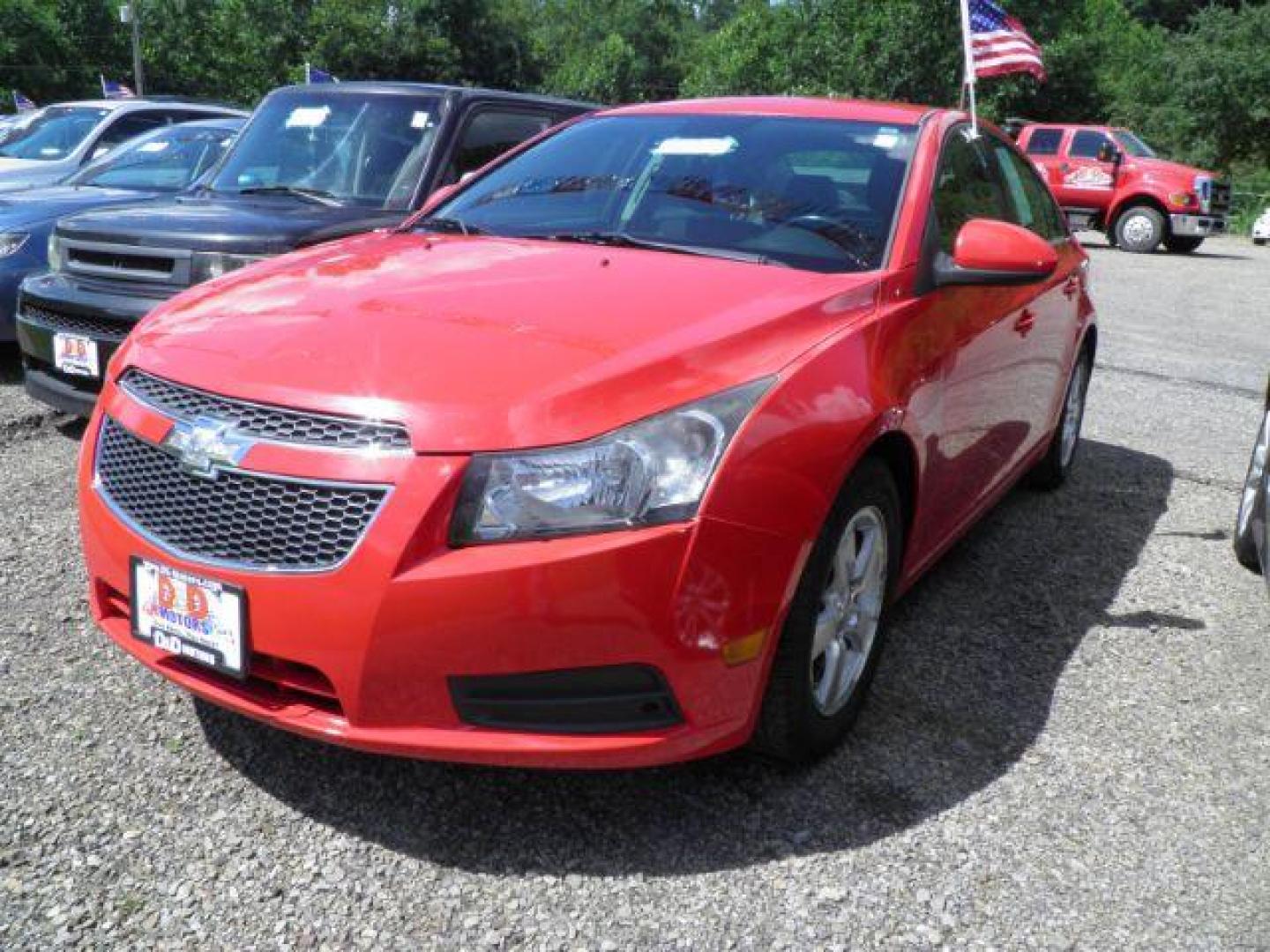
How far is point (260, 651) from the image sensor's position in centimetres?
218

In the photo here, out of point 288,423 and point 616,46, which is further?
point 616,46

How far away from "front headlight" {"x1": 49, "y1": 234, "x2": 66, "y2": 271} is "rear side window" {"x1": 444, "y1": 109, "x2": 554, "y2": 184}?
1736mm

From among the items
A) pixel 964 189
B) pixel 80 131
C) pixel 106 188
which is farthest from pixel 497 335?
pixel 80 131

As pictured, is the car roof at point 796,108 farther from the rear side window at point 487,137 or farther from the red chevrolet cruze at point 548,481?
the rear side window at point 487,137

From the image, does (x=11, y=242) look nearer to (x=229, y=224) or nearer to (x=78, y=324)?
(x=78, y=324)

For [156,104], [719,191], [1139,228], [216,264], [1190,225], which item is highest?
[719,191]

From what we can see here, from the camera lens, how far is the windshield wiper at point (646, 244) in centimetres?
300

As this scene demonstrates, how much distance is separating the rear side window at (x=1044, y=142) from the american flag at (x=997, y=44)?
15.4 meters

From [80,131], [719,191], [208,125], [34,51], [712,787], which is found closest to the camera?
[712,787]

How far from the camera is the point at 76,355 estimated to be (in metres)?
4.59

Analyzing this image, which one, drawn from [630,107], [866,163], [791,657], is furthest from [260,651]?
[630,107]

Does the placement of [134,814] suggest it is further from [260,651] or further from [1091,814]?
[1091,814]

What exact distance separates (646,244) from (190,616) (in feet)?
5.09

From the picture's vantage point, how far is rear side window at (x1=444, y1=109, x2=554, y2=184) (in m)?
5.60
